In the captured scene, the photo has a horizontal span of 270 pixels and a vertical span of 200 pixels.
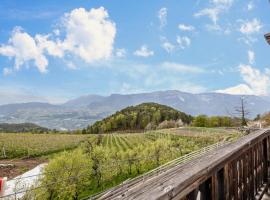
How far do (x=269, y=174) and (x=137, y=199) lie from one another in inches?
127

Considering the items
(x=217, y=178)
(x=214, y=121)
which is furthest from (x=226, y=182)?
(x=214, y=121)

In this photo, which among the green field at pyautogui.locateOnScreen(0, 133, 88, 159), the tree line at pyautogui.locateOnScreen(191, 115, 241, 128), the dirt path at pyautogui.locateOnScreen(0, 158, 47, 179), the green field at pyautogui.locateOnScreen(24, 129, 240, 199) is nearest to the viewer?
the green field at pyautogui.locateOnScreen(24, 129, 240, 199)

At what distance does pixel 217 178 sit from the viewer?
202 centimetres

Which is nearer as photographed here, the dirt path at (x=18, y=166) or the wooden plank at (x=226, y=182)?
the wooden plank at (x=226, y=182)

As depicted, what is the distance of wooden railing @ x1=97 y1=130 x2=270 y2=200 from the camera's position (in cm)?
Answer: 124

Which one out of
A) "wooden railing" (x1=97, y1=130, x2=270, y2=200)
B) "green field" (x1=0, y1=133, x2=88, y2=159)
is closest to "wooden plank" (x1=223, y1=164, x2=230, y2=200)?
"wooden railing" (x1=97, y1=130, x2=270, y2=200)

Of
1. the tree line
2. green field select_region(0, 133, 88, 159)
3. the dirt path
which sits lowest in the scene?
the dirt path

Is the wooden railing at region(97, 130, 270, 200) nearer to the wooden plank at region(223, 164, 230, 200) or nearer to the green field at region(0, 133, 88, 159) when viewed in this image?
the wooden plank at region(223, 164, 230, 200)

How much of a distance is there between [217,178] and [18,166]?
49664mm

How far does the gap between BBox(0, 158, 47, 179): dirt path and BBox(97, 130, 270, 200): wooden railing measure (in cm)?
4201

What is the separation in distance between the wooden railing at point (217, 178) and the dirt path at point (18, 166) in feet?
138

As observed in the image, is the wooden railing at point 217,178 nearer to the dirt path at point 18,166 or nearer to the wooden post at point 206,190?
the wooden post at point 206,190

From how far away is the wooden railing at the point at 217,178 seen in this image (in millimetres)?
1236

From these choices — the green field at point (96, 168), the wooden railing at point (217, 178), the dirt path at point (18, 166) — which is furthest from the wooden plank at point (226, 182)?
the dirt path at point (18, 166)
